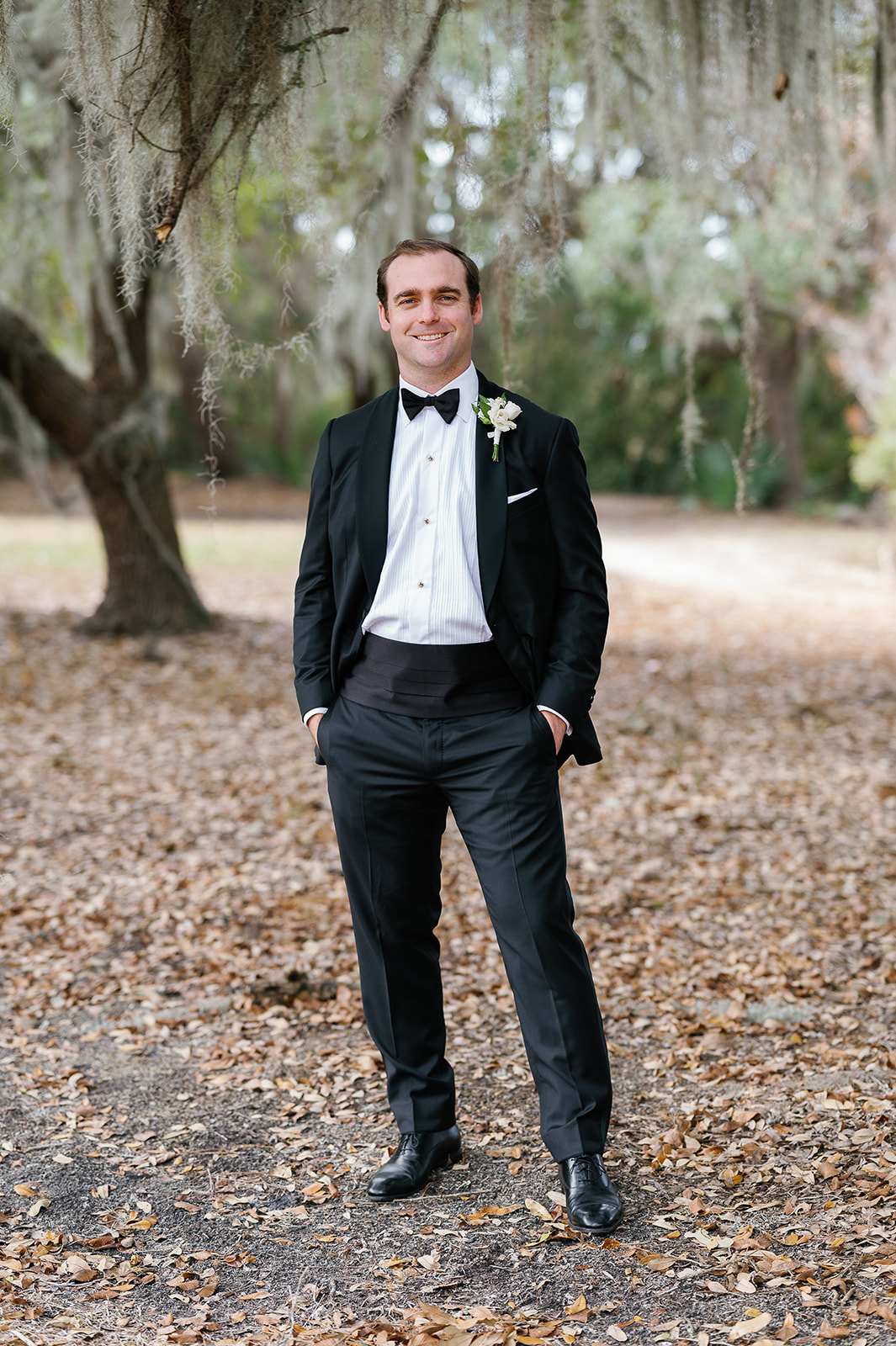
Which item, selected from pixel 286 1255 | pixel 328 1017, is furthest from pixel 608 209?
pixel 286 1255

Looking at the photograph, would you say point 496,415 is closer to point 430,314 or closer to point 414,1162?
point 430,314

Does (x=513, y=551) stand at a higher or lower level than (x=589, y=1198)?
higher

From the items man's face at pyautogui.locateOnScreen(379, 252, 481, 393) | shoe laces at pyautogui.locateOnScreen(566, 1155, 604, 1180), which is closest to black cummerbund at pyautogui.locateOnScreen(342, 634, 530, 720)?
man's face at pyautogui.locateOnScreen(379, 252, 481, 393)

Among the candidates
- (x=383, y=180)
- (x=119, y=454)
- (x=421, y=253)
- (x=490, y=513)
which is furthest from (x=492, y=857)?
(x=119, y=454)

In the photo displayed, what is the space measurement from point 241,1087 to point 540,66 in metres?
2.59

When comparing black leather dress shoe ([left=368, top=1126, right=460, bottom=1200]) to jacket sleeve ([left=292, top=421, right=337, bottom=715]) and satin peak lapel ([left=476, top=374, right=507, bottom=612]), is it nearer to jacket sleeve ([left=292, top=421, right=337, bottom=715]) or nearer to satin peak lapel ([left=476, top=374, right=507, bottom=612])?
jacket sleeve ([left=292, top=421, right=337, bottom=715])

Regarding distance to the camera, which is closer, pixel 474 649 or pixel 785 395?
pixel 474 649

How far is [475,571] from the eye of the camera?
215cm

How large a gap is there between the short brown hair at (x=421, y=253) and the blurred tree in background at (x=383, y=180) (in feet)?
1.20

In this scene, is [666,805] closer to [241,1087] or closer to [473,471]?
[241,1087]

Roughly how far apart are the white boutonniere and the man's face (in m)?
0.10

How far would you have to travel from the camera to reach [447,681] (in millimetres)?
2146

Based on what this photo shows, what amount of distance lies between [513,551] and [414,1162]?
4.04 feet

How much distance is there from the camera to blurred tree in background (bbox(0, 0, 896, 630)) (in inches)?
102
